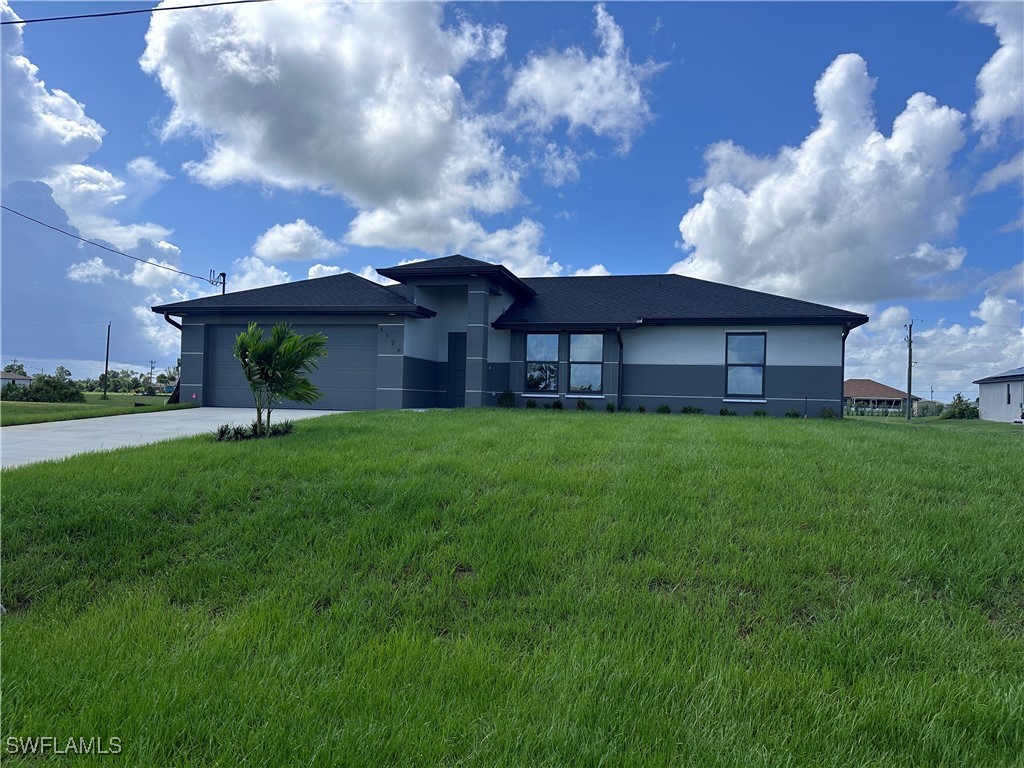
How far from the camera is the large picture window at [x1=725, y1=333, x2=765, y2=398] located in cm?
1669

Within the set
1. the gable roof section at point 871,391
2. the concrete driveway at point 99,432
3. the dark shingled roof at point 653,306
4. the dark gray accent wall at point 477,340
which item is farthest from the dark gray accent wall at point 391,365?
the gable roof section at point 871,391

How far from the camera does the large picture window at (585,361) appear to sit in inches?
691

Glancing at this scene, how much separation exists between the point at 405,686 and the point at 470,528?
199cm

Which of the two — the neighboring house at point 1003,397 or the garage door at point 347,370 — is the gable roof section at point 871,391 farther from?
the garage door at point 347,370

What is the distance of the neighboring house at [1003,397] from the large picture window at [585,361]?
29941 millimetres

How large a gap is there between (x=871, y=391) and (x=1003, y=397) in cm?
3018

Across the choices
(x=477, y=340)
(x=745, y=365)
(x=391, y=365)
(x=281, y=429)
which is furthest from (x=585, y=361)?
(x=281, y=429)

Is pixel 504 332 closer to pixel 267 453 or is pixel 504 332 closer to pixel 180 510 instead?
pixel 267 453

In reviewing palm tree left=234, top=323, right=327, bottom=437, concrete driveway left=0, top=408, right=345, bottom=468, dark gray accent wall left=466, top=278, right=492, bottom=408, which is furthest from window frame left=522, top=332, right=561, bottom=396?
palm tree left=234, top=323, right=327, bottom=437

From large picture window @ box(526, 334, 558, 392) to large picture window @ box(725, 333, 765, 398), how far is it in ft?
17.7

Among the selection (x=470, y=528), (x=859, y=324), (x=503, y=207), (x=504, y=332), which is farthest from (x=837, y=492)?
(x=503, y=207)

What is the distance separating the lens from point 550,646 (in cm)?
342

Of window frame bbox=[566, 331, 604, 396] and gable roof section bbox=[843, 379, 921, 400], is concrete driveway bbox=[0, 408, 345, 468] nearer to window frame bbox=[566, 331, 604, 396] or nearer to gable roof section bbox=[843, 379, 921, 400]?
window frame bbox=[566, 331, 604, 396]

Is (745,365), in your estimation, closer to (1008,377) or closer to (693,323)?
(693,323)
